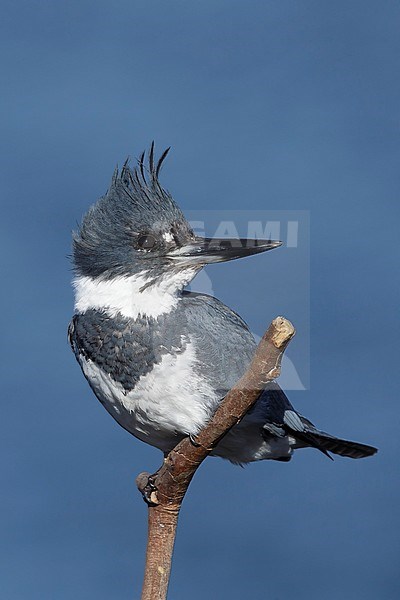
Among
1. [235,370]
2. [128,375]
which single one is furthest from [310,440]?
[128,375]

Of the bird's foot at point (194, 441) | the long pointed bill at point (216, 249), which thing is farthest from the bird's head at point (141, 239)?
the bird's foot at point (194, 441)

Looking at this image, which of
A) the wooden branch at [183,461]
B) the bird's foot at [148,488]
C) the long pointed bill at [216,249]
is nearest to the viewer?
the wooden branch at [183,461]

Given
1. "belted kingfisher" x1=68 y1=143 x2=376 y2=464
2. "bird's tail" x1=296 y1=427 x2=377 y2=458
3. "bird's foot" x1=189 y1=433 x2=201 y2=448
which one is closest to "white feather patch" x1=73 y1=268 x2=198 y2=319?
"belted kingfisher" x1=68 y1=143 x2=376 y2=464

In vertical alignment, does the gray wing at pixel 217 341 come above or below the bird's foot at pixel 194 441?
above

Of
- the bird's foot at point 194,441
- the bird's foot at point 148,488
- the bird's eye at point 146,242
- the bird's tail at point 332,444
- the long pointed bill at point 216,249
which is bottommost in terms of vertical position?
the bird's foot at point 148,488

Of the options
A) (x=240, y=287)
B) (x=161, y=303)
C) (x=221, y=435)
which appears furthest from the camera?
(x=240, y=287)

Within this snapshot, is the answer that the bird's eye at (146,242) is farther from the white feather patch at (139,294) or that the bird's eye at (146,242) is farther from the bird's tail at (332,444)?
the bird's tail at (332,444)

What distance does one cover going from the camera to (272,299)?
1812 millimetres

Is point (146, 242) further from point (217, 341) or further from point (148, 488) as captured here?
point (148, 488)

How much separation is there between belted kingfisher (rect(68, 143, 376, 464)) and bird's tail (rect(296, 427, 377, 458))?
20 centimetres

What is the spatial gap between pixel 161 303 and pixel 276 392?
0.86 feet

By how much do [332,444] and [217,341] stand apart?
325mm

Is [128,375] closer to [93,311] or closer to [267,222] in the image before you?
[93,311]

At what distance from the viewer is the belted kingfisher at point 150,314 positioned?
1.69m
